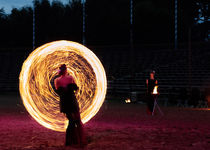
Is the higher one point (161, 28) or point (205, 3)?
point (205, 3)

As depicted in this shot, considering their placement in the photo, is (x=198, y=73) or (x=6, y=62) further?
(x=6, y=62)

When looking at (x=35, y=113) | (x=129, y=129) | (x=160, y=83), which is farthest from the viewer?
(x=160, y=83)

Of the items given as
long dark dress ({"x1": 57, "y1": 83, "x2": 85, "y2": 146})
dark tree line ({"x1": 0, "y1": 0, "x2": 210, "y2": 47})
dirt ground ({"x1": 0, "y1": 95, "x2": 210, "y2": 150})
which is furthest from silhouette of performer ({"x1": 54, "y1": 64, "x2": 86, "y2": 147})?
dark tree line ({"x1": 0, "y1": 0, "x2": 210, "y2": 47})

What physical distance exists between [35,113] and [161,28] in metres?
36.0

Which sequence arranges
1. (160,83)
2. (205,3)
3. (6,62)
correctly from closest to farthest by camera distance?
(160,83), (6,62), (205,3)

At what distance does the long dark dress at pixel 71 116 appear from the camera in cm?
748

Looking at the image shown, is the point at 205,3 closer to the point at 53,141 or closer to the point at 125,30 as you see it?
the point at 125,30

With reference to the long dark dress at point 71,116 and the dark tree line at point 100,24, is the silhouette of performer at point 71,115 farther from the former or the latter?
the dark tree line at point 100,24

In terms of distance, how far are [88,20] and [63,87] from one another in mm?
39391

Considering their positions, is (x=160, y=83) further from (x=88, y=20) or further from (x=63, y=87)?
(x=88, y=20)

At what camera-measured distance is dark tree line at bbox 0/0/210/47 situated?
43312mm

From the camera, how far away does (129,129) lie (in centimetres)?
992

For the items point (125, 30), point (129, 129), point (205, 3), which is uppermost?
point (205, 3)

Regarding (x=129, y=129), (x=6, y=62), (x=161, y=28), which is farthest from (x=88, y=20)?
(x=129, y=129)
